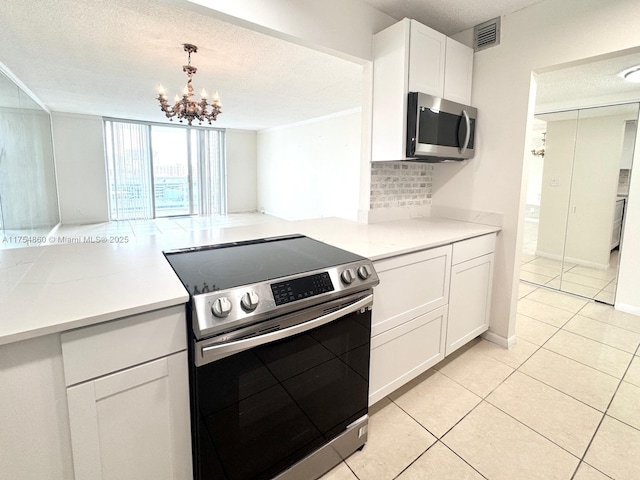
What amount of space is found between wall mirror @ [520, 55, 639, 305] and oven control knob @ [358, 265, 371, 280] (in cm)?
294

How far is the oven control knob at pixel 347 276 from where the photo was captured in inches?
51.9

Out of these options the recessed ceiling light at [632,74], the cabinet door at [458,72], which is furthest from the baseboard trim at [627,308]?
the cabinet door at [458,72]

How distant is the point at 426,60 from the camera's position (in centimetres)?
212

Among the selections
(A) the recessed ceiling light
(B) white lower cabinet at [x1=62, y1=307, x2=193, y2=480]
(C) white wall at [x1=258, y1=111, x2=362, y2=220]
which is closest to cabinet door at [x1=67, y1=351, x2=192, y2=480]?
(B) white lower cabinet at [x1=62, y1=307, x2=193, y2=480]

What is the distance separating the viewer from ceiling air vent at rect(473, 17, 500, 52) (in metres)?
2.32

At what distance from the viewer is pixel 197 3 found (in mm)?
1513

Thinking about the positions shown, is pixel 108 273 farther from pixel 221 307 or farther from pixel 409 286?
pixel 409 286

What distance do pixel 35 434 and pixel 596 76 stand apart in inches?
184

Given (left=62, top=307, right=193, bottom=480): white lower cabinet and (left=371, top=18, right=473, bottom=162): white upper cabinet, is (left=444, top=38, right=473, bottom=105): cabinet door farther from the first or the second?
(left=62, top=307, right=193, bottom=480): white lower cabinet

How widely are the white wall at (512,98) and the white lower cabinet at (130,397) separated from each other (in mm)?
2271

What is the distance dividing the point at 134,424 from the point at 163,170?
8.38m

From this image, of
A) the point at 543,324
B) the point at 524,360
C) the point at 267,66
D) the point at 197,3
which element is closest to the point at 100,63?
the point at 267,66

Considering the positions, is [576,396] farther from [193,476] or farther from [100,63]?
[100,63]

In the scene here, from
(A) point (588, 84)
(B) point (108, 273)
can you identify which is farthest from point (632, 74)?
(B) point (108, 273)
